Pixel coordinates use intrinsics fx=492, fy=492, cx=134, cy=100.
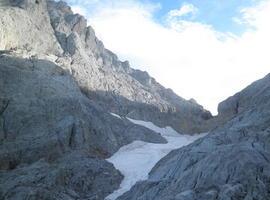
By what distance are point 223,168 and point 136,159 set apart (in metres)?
20.4

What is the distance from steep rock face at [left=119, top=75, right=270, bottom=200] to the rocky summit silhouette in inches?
3.3

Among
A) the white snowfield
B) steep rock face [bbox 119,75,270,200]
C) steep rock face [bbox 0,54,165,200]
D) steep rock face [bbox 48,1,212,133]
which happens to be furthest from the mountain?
steep rock face [bbox 119,75,270,200]

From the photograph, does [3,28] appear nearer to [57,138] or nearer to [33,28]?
[33,28]

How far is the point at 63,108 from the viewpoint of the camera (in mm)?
56750

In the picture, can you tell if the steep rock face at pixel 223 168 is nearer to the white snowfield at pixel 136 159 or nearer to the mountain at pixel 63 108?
the white snowfield at pixel 136 159

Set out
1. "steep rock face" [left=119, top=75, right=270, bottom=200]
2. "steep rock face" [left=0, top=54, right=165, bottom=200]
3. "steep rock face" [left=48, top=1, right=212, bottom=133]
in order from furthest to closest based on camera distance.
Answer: "steep rock face" [left=48, top=1, right=212, bottom=133]
"steep rock face" [left=0, top=54, right=165, bottom=200]
"steep rock face" [left=119, top=75, right=270, bottom=200]

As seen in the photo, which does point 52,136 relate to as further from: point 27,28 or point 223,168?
point 27,28

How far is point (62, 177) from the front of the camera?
136 ft

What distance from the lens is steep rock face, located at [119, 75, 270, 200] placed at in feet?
102

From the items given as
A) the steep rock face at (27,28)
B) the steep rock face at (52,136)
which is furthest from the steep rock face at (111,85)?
the steep rock face at (52,136)

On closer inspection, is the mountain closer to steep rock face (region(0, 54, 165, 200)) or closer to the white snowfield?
steep rock face (region(0, 54, 165, 200))

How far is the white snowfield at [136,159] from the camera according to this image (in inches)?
1752

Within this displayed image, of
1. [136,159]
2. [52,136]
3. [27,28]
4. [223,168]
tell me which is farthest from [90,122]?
[223,168]

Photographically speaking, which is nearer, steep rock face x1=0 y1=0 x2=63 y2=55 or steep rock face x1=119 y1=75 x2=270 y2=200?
steep rock face x1=119 y1=75 x2=270 y2=200
